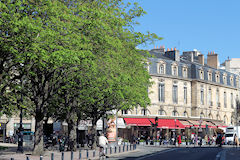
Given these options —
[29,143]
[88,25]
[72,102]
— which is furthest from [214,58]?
[88,25]

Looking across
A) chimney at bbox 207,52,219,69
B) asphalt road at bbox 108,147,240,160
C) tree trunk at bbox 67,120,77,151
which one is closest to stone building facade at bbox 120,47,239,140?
chimney at bbox 207,52,219,69

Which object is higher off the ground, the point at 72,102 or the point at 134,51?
the point at 134,51

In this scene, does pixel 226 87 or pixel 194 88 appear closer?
pixel 194 88

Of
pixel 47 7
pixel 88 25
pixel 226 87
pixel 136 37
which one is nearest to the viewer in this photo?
pixel 47 7

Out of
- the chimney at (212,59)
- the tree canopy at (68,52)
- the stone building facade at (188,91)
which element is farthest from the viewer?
the chimney at (212,59)

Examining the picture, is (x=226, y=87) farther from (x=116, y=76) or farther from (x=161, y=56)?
(x=116, y=76)

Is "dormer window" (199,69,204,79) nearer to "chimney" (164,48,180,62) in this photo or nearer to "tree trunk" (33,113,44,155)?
"chimney" (164,48,180,62)

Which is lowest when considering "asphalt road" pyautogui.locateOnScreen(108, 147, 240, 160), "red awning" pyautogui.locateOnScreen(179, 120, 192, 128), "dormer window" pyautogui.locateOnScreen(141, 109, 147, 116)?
"asphalt road" pyautogui.locateOnScreen(108, 147, 240, 160)

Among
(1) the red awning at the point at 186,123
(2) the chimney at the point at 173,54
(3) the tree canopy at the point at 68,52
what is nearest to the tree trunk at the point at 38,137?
(3) the tree canopy at the point at 68,52

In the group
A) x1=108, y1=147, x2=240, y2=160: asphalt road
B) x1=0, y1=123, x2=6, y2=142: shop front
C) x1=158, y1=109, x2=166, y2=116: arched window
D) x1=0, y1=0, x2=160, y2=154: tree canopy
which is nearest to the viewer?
x1=0, y1=0, x2=160, y2=154: tree canopy

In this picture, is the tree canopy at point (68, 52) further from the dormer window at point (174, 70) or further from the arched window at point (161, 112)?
the dormer window at point (174, 70)

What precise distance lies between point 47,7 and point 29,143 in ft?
94.4

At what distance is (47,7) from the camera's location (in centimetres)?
2145

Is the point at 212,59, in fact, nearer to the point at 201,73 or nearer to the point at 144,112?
the point at 201,73
